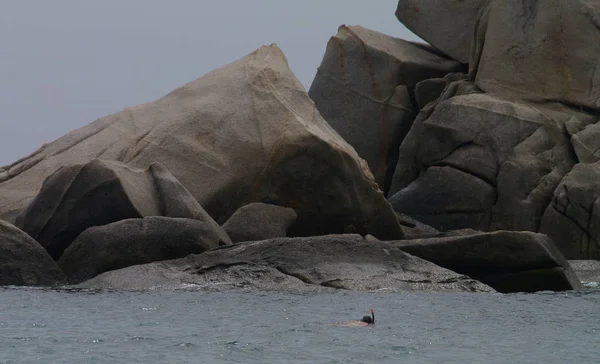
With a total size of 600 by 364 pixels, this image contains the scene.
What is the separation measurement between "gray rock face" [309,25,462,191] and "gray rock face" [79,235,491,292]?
20382 mm

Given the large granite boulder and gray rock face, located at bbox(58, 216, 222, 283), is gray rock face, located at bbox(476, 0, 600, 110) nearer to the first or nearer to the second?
the large granite boulder

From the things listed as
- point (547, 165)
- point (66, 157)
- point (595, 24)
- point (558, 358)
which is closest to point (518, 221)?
point (547, 165)

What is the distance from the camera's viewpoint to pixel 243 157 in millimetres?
34094

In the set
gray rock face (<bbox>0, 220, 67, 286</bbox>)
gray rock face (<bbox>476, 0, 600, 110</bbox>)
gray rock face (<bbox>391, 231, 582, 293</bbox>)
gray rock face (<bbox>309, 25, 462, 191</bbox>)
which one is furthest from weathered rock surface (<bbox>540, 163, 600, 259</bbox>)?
gray rock face (<bbox>0, 220, 67, 286</bbox>)

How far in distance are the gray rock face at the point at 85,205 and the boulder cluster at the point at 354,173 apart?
44 mm

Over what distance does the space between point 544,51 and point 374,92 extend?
24.3 ft

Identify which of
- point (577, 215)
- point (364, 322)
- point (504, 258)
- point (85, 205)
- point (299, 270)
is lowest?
point (577, 215)

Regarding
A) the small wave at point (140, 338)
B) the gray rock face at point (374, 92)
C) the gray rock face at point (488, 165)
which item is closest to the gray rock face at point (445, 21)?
the gray rock face at point (374, 92)

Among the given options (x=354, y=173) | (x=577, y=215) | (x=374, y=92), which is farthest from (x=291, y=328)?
(x=374, y=92)

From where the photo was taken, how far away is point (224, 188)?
33.8 metres

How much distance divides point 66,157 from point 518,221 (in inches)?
562

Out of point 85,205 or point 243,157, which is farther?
point 243,157

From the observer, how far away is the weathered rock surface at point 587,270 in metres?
35.4

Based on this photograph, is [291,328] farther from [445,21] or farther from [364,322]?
[445,21]
